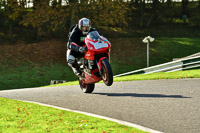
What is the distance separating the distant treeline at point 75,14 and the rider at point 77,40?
21.2 metres

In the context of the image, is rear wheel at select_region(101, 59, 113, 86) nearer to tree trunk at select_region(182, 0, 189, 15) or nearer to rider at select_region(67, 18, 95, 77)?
rider at select_region(67, 18, 95, 77)

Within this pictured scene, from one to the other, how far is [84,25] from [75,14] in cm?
2407

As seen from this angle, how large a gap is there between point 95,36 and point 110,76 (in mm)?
1251

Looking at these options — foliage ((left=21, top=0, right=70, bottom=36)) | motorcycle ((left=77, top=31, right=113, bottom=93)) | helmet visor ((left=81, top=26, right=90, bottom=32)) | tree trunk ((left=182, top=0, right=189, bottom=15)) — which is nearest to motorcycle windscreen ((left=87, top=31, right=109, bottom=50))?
motorcycle ((left=77, top=31, right=113, bottom=93))

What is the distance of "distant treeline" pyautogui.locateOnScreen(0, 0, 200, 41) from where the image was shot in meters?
31.9

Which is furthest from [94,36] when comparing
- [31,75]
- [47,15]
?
[47,15]

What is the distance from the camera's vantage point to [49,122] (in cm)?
662

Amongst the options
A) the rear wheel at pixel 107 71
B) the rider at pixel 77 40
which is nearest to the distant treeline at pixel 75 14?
the rider at pixel 77 40

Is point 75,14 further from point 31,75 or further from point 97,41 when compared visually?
point 97,41

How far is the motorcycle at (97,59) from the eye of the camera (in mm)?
8984

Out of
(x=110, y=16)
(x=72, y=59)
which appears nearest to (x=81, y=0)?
(x=110, y=16)

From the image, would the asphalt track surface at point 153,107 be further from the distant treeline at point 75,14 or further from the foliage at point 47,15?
the foliage at point 47,15

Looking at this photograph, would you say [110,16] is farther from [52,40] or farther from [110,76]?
[110,76]

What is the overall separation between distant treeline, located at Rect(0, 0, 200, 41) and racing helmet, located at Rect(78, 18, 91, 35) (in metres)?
21.7
